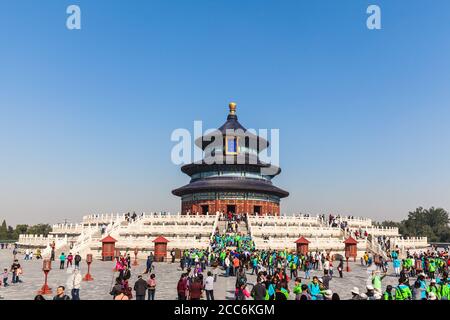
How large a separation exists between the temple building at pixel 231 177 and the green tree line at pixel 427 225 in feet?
96.1

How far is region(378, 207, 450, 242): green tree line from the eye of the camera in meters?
72.8

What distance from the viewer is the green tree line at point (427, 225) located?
72.8 metres

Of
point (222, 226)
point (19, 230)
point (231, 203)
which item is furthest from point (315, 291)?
point (19, 230)

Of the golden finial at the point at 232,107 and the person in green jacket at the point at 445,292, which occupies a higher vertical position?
the golden finial at the point at 232,107

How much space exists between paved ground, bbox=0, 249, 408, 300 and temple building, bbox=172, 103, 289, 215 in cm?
2876

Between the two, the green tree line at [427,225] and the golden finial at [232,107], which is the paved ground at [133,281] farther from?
the green tree line at [427,225]

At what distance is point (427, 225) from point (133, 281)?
75.0 metres

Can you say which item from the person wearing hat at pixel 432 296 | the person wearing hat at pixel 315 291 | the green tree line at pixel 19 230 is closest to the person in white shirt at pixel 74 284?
the person wearing hat at pixel 315 291

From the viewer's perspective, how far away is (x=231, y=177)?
2244 inches

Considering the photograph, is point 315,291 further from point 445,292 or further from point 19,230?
point 19,230

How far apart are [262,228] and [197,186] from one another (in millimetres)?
21158

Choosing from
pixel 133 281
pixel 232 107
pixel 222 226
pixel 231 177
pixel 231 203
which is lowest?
pixel 133 281

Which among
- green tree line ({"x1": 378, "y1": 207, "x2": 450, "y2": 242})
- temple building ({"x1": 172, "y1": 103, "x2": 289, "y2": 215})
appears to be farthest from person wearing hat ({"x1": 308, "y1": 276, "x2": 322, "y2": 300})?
green tree line ({"x1": 378, "y1": 207, "x2": 450, "y2": 242})

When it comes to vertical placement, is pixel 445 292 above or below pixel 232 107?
below
